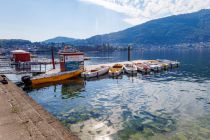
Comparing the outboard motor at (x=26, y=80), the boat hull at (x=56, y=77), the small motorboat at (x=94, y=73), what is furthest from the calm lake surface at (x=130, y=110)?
the small motorboat at (x=94, y=73)

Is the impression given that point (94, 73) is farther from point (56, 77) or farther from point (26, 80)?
point (26, 80)

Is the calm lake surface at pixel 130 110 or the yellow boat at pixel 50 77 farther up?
the yellow boat at pixel 50 77

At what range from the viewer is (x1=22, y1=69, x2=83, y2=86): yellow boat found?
3988 centimetres

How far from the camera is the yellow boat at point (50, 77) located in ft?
131

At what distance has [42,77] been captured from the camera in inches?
1623

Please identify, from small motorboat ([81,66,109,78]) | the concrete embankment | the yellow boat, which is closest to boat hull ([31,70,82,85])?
the yellow boat

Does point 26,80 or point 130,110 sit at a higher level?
point 26,80

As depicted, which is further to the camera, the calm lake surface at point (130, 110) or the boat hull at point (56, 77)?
the boat hull at point (56, 77)

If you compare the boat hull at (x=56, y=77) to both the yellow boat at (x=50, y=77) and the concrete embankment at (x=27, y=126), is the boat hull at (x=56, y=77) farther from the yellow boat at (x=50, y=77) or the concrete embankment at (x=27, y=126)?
the concrete embankment at (x=27, y=126)

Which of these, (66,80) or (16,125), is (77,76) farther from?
(16,125)

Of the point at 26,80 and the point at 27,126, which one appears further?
the point at 26,80

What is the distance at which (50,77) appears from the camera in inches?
1672

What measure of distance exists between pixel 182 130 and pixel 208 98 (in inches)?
505

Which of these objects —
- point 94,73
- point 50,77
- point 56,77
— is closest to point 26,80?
point 50,77
